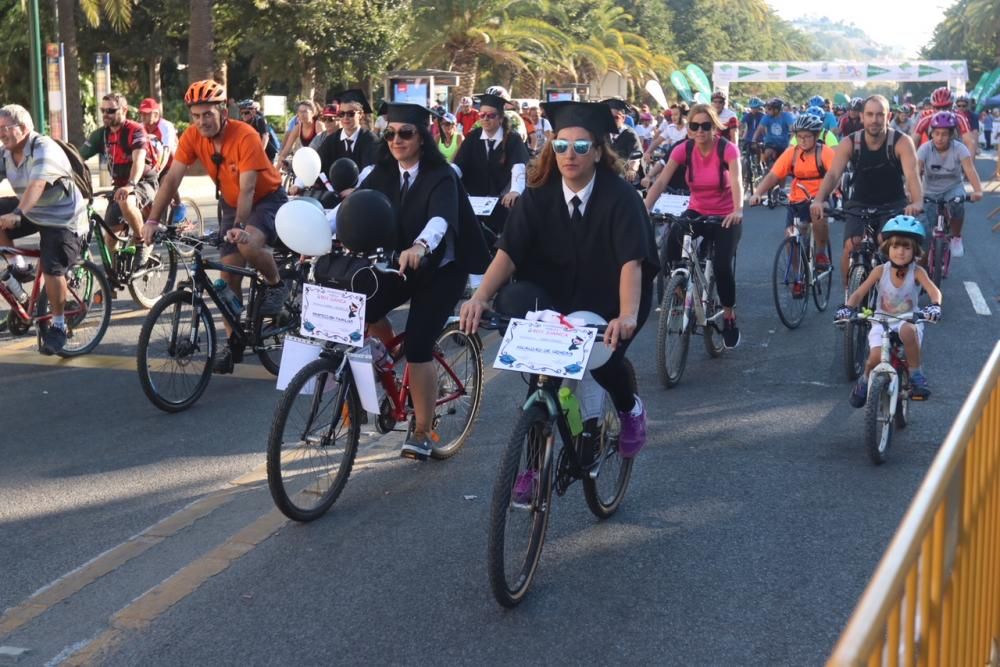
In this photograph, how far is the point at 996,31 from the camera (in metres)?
70.1

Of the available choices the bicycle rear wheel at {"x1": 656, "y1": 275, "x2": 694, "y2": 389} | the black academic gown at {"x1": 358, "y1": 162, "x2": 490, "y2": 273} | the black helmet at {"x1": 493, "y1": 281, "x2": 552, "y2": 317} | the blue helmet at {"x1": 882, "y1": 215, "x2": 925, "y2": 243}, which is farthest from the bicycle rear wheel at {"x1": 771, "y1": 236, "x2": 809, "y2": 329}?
the black helmet at {"x1": 493, "y1": 281, "x2": 552, "y2": 317}

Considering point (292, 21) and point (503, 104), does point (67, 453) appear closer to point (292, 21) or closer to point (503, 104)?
point (503, 104)

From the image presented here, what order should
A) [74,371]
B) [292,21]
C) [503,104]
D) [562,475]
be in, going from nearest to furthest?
[562,475] → [74,371] → [503,104] → [292,21]

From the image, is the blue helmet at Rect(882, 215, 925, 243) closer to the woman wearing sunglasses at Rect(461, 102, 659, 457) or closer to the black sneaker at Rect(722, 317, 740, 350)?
the black sneaker at Rect(722, 317, 740, 350)

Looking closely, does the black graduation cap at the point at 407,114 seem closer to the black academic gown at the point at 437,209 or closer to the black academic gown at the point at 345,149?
the black academic gown at the point at 437,209

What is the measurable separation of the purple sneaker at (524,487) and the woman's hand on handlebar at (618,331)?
21.5 inches

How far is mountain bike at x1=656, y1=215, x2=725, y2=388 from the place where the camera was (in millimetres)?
8430

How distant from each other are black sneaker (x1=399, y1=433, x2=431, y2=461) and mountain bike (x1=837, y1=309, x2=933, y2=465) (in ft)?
7.41

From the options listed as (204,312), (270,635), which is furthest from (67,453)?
(270,635)

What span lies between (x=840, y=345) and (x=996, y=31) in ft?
223

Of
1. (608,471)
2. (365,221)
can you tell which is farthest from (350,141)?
(608,471)

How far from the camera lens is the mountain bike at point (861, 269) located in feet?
28.3

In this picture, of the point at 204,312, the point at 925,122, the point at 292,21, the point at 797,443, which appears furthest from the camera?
the point at 292,21

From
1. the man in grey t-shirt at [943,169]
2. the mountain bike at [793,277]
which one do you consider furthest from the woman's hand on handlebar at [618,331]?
the man in grey t-shirt at [943,169]
